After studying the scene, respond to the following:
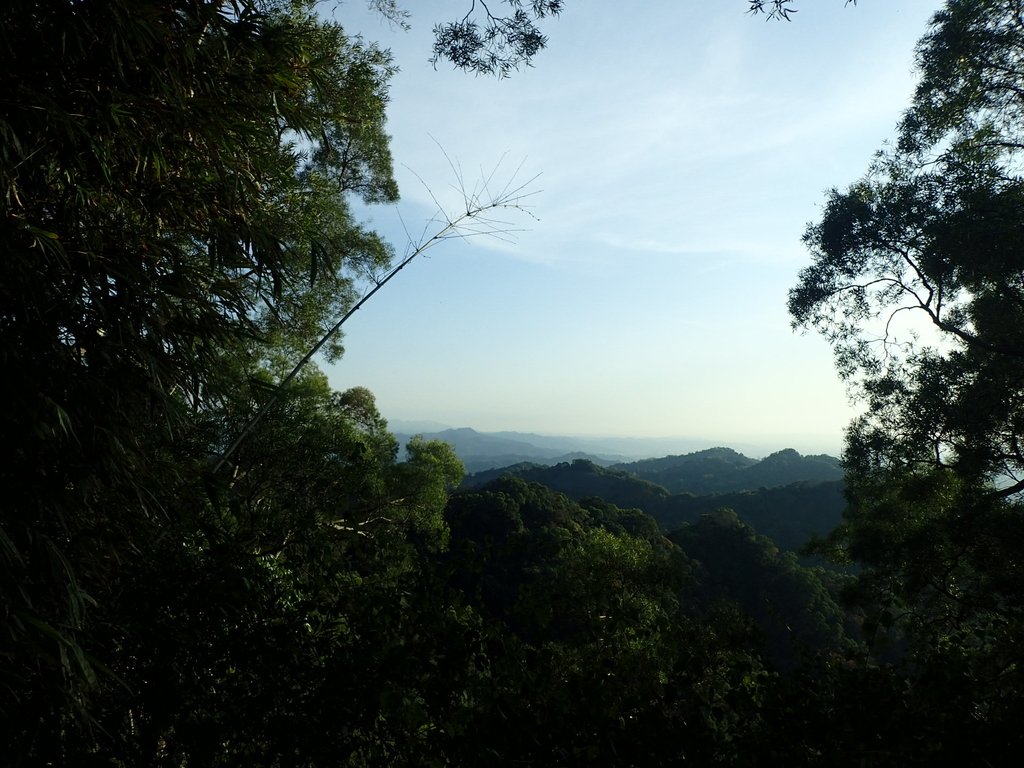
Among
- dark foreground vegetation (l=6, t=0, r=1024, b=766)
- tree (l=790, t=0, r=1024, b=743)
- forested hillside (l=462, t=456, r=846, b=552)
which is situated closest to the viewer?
dark foreground vegetation (l=6, t=0, r=1024, b=766)

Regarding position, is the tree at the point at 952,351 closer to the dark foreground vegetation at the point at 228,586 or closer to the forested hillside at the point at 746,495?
the dark foreground vegetation at the point at 228,586

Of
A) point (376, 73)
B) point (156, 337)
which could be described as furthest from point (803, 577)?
point (156, 337)

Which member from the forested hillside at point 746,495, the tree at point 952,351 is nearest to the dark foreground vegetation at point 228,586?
the tree at point 952,351

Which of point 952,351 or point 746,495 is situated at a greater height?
point 952,351

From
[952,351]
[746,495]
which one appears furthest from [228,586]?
[746,495]

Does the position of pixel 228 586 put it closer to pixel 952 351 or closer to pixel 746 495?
pixel 952 351

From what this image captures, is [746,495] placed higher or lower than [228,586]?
lower

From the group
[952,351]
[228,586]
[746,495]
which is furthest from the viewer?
[746,495]

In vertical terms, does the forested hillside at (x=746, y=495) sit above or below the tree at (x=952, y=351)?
below

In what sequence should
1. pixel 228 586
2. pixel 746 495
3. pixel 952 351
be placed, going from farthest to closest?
pixel 746 495 < pixel 952 351 < pixel 228 586

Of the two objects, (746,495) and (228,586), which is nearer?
(228,586)

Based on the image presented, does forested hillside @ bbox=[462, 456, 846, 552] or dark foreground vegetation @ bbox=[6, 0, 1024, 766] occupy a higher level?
dark foreground vegetation @ bbox=[6, 0, 1024, 766]

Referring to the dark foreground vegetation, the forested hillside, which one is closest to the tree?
the dark foreground vegetation

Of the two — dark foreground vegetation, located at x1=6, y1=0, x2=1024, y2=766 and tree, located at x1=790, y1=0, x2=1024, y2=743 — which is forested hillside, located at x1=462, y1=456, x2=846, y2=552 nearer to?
tree, located at x1=790, y1=0, x2=1024, y2=743
